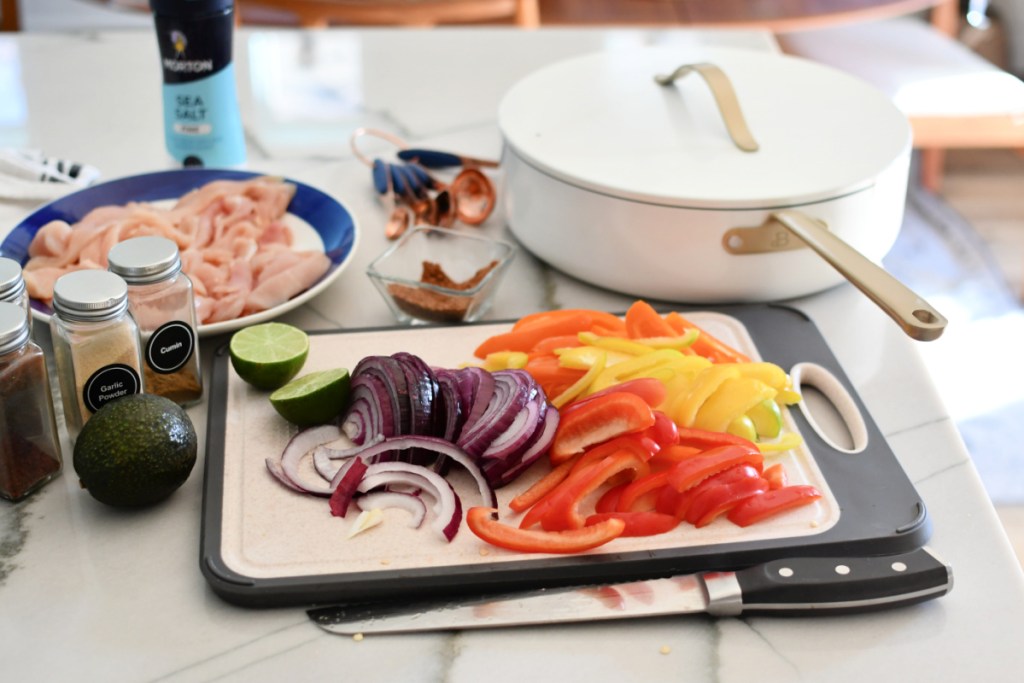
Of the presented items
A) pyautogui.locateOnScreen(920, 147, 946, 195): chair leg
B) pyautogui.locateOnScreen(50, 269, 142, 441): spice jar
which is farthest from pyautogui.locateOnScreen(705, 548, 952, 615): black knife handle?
pyautogui.locateOnScreen(920, 147, 946, 195): chair leg

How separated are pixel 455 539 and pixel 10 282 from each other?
49 centimetres

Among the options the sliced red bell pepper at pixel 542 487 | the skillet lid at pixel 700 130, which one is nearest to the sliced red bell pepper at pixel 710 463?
the sliced red bell pepper at pixel 542 487

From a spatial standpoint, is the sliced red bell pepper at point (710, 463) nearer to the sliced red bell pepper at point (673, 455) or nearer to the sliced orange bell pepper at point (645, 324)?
the sliced red bell pepper at point (673, 455)

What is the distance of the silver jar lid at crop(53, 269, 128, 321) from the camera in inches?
39.6

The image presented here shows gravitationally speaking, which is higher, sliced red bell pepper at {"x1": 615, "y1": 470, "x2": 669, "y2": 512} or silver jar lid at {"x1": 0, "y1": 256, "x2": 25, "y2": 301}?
silver jar lid at {"x1": 0, "y1": 256, "x2": 25, "y2": 301}

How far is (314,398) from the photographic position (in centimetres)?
112

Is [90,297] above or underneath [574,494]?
above

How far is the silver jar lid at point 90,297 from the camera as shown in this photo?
39.6 inches

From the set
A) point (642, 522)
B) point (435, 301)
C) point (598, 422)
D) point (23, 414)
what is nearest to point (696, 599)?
point (642, 522)

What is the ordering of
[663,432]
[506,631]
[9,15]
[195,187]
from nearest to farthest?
1. [506,631]
2. [663,432]
3. [195,187]
4. [9,15]

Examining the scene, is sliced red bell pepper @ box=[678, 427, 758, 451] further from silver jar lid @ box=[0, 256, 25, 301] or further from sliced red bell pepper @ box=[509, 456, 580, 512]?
silver jar lid @ box=[0, 256, 25, 301]

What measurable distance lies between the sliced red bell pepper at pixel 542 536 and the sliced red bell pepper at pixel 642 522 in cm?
1

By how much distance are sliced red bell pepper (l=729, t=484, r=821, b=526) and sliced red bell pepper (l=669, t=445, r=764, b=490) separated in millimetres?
37

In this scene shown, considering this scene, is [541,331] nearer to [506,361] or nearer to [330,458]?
[506,361]
